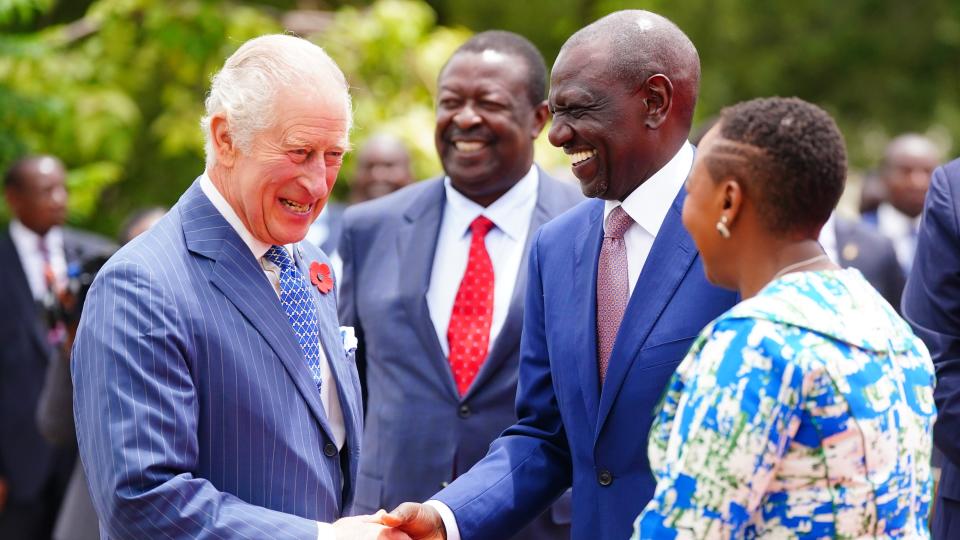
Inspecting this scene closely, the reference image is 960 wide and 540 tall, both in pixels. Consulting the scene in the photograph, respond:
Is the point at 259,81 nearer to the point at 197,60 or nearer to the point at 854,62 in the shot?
the point at 197,60

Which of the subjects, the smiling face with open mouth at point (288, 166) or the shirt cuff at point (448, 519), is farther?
the shirt cuff at point (448, 519)

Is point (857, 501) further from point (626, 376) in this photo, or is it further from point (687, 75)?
point (687, 75)

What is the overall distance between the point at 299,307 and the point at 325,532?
25.4 inches

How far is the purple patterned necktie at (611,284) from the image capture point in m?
3.77

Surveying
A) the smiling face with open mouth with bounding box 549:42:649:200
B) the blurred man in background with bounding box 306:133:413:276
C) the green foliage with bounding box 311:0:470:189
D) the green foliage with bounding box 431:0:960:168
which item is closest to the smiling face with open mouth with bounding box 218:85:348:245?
the smiling face with open mouth with bounding box 549:42:649:200

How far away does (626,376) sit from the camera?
3.63m

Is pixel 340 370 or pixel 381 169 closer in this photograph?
pixel 340 370

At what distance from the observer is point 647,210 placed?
3.84 m

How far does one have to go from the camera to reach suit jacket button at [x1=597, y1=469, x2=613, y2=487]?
3654 mm

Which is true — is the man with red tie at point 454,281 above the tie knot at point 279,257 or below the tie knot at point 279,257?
below

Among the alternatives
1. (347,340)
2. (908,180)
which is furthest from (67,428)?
(908,180)

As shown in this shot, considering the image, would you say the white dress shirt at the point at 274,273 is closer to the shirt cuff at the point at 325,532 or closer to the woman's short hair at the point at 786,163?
the shirt cuff at the point at 325,532

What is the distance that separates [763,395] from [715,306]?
0.94 meters

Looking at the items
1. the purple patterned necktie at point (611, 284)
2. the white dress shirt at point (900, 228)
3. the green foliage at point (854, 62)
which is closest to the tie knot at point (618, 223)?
the purple patterned necktie at point (611, 284)
